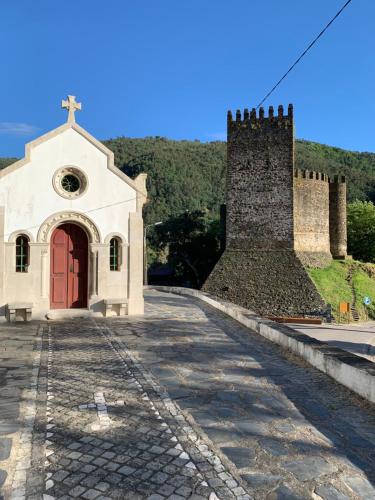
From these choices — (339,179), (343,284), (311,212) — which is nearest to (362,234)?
(339,179)

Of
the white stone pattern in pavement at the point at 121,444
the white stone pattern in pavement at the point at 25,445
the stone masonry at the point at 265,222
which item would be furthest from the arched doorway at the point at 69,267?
the stone masonry at the point at 265,222

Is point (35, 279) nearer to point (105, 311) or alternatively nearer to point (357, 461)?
point (105, 311)

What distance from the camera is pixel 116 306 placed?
12.1 m

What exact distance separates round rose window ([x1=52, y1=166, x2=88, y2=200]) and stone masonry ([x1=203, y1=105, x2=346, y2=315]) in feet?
70.4

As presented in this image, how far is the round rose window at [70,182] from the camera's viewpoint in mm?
11789

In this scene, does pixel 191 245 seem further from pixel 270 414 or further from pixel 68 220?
pixel 270 414

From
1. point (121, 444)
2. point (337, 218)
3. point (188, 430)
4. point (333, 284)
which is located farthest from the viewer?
point (337, 218)

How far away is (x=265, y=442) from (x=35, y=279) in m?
9.06

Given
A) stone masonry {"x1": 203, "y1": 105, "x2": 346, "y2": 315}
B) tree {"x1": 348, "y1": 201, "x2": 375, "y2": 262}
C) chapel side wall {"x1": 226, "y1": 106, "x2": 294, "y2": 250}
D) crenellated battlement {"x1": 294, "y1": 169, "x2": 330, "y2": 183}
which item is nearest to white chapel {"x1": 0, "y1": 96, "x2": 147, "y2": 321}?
stone masonry {"x1": 203, "y1": 105, "x2": 346, "y2": 315}

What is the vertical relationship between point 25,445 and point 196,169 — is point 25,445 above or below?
below

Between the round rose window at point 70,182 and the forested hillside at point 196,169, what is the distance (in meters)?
55.6

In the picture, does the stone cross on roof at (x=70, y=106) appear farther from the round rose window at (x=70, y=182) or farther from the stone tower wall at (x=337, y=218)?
the stone tower wall at (x=337, y=218)

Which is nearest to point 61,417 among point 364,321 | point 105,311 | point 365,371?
point 365,371

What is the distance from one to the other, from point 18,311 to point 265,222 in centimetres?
2426
